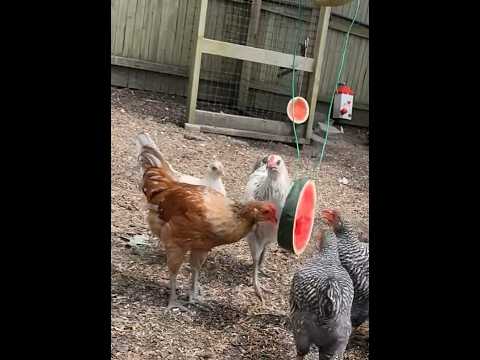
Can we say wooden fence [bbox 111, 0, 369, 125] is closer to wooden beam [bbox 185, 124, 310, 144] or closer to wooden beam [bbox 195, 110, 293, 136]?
wooden beam [bbox 195, 110, 293, 136]

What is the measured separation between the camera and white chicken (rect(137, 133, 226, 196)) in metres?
1.37

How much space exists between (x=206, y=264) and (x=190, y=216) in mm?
408

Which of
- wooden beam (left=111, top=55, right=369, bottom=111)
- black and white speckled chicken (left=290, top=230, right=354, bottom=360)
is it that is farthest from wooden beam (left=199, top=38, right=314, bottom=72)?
black and white speckled chicken (left=290, top=230, right=354, bottom=360)

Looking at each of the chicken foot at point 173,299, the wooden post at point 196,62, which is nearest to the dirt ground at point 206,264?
the chicken foot at point 173,299

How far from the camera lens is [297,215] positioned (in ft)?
3.43

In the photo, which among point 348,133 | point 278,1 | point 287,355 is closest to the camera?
point 287,355

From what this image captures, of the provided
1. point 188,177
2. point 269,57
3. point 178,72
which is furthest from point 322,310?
point 178,72

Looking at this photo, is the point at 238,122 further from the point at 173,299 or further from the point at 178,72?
the point at 173,299

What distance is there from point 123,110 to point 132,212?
1.20ft

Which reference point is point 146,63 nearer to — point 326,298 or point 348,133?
point 348,133

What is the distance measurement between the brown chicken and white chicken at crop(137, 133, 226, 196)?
18mm

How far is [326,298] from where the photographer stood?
3.37 feet

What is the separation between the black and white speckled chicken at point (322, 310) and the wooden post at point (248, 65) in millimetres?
1247
